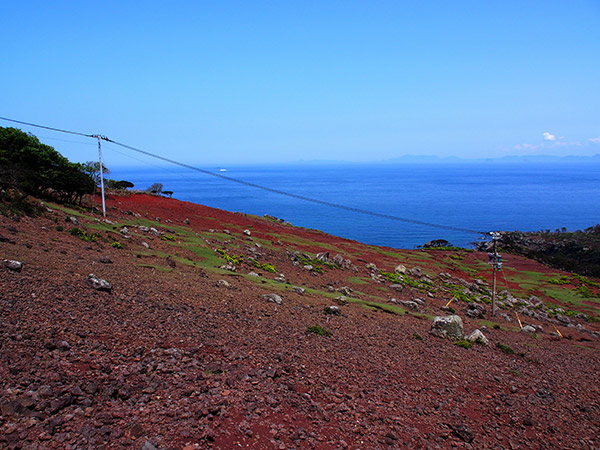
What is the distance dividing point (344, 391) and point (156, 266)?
11.6 metres

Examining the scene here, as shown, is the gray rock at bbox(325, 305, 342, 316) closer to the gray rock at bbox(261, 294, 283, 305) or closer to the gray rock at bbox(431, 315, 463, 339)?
the gray rock at bbox(261, 294, 283, 305)

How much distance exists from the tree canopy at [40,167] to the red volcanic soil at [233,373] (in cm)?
1146

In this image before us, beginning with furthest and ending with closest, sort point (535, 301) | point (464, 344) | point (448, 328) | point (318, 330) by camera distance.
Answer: point (535, 301)
point (448, 328)
point (464, 344)
point (318, 330)

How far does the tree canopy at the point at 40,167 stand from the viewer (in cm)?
2692

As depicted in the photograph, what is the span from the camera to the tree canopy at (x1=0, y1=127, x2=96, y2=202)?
88.3 feet

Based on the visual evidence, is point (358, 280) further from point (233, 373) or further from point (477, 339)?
point (233, 373)

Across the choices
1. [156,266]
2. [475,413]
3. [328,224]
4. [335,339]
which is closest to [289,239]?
[156,266]

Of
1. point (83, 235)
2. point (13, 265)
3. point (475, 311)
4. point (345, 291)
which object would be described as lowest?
point (475, 311)

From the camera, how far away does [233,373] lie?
8891 mm

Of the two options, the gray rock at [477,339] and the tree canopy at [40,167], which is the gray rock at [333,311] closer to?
the gray rock at [477,339]

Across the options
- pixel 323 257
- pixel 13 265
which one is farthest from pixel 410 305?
pixel 13 265

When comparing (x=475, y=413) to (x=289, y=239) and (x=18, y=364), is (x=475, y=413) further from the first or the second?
(x=289, y=239)

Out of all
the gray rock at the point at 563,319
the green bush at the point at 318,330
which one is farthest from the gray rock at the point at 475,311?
the green bush at the point at 318,330

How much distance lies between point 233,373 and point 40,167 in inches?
1135
